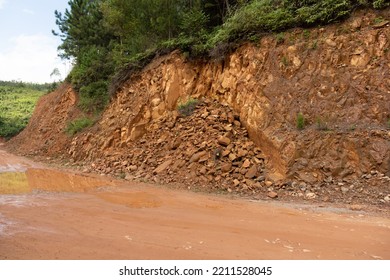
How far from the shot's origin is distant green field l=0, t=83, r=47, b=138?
32.6 metres

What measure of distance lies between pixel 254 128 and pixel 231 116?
134 centimetres

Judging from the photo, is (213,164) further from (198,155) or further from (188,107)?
(188,107)

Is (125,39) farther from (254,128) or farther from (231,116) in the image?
(254,128)

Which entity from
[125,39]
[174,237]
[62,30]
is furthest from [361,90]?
[62,30]

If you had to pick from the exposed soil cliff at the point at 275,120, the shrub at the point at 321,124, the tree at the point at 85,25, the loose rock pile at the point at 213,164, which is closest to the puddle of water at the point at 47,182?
the loose rock pile at the point at 213,164

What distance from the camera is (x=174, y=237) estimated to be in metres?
4.72

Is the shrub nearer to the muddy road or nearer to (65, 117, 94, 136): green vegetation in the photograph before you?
the muddy road

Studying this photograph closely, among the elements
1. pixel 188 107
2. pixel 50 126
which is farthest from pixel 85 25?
pixel 188 107

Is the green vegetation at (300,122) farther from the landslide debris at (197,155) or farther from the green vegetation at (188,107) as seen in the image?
the green vegetation at (188,107)

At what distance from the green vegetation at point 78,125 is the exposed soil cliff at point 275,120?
3.77m

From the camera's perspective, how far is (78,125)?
17.5 meters

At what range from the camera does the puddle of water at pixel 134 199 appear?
721 centimetres

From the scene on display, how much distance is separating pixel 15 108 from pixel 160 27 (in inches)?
1578

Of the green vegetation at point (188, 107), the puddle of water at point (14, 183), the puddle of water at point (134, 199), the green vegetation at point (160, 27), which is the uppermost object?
the green vegetation at point (160, 27)
